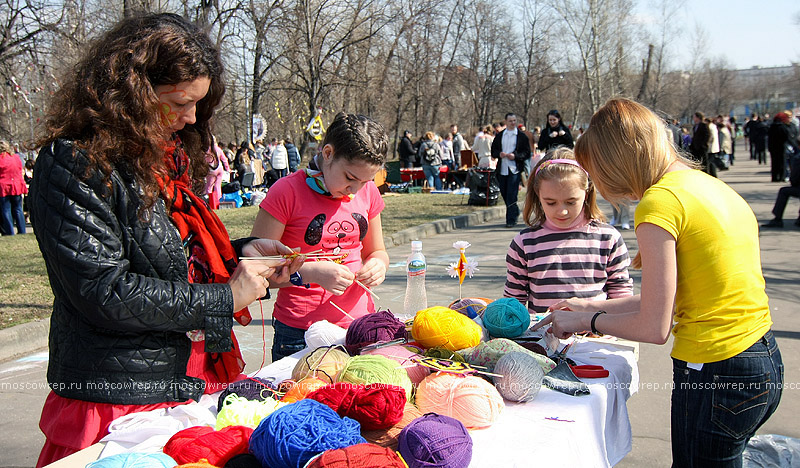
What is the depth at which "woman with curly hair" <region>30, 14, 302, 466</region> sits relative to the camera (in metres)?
1.39

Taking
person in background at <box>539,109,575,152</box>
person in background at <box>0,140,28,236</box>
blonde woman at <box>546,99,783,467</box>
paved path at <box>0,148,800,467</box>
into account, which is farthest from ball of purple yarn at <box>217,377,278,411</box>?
person in background at <box>0,140,28,236</box>

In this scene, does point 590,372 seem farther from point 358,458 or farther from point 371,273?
point 358,458

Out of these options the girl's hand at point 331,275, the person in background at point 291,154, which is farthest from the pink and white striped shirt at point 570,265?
the person in background at point 291,154

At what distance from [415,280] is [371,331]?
655 millimetres

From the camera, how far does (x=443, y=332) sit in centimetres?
198

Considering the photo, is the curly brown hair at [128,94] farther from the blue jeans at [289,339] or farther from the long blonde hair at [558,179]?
the long blonde hair at [558,179]

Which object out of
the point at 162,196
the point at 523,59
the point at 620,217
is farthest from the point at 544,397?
the point at 523,59

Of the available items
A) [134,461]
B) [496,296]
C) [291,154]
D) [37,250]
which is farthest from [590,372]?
[291,154]

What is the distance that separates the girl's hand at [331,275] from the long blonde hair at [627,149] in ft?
3.18

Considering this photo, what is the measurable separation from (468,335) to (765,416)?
953mm

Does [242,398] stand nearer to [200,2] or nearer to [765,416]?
[765,416]

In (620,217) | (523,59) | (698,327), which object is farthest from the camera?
(523,59)

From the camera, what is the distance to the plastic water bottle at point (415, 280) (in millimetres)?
2637

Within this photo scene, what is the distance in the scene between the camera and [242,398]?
1.62 m
